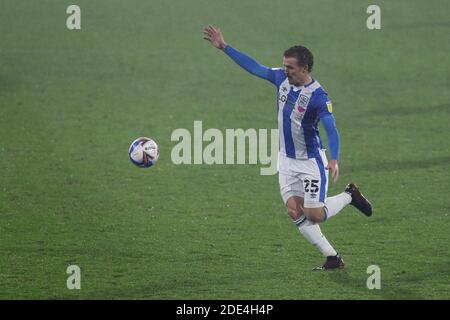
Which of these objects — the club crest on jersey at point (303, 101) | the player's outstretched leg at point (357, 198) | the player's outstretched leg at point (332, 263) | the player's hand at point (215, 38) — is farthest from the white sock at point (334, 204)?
the player's hand at point (215, 38)

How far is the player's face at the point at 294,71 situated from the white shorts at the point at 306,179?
980 millimetres

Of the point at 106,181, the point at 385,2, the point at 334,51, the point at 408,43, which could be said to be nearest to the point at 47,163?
the point at 106,181

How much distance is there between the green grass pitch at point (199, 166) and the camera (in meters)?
12.9

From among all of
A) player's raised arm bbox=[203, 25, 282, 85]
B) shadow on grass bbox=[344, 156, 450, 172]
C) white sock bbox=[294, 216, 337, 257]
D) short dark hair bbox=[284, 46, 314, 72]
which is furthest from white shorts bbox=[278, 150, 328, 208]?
shadow on grass bbox=[344, 156, 450, 172]

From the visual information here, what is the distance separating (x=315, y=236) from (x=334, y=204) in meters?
0.65

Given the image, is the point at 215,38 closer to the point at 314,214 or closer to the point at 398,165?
the point at 314,214

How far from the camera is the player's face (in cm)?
1258

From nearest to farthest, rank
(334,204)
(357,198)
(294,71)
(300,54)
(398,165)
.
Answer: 1. (300,54)
2. (294,71)
3. (334,204)
4. (357,198)
5. (398,165)

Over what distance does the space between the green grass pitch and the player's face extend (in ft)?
7.54

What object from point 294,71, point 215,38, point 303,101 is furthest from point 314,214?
point 215,38

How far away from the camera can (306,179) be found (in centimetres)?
1295

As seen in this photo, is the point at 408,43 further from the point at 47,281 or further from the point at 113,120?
the point at 47,281

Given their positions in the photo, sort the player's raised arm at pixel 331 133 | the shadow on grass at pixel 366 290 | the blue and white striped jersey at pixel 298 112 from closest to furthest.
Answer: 1. the shadow on grass at pixel 366 290
2. the player's raised arm at pixel 331 133
3. the blue and white striped jersey at pixel 298 112

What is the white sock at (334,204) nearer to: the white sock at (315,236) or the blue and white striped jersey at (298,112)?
the white sock at (315,236)
